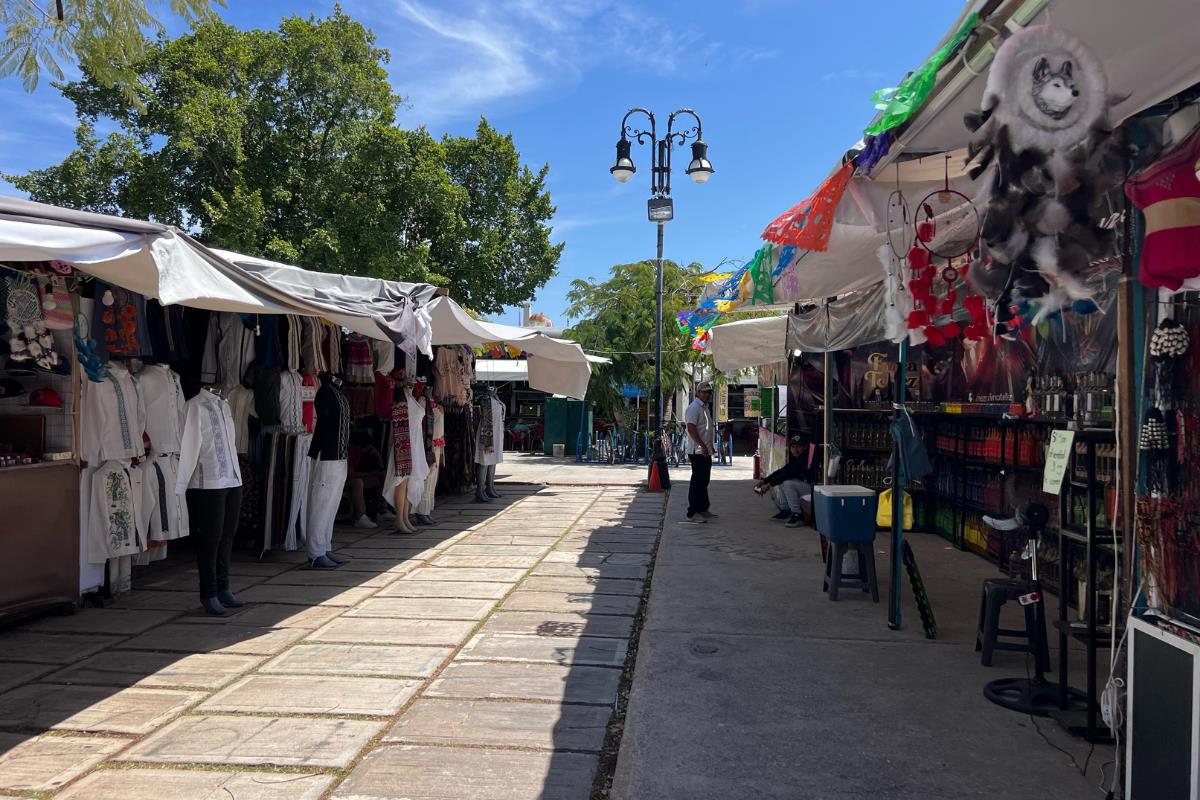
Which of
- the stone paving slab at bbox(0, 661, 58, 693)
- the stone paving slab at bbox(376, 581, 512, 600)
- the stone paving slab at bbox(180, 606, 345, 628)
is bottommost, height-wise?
the stone paving slab at bbox(0, 661, 58, 693)

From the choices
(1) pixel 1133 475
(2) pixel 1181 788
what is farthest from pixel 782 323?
(2) pixel 1181 788

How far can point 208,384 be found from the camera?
652 centimetres

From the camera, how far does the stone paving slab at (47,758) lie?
10.2 feet

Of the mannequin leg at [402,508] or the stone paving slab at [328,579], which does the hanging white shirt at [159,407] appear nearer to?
the stone paving slab at [328,579]

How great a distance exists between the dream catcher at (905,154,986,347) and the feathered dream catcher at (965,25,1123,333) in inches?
33.0

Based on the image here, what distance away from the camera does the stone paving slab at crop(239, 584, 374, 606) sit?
5.96 metres

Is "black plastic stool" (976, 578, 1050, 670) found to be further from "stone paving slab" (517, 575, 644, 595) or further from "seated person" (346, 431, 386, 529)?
"seated person" (346, 431, 386, 529)

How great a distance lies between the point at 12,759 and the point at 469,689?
2.00 m

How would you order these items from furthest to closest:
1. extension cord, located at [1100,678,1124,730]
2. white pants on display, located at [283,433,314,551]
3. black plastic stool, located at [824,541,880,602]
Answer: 1. white pants on display, located at [283,433,314,551]
2. black plastic stool, located at [824,541,880,602]
3. extension cord, located at [1100,678,1124,730]

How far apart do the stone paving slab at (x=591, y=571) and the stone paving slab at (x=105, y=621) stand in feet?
9.75

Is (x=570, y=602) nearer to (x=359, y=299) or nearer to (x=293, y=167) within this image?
(x=359, y=299)

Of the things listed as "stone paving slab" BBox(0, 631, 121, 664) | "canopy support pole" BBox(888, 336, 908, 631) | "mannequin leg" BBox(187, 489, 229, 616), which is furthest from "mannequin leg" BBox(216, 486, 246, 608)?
"canopy support pole" BBox(888, 336, 908, 631)

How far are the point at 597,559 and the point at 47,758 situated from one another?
4935 mm

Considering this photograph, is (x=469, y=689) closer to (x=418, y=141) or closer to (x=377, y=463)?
(x=377, y=463)
